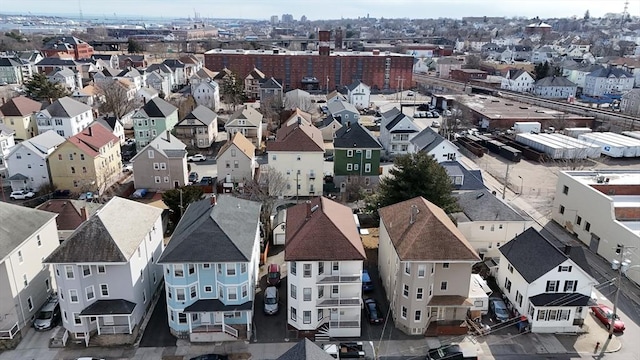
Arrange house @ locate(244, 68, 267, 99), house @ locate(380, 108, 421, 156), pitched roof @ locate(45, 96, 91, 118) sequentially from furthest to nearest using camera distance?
house @ locate(244, 68, 267, 99), pitched roof @ locate(45, 96, 91, 118), house @ locate(380, 108, 421, 156)

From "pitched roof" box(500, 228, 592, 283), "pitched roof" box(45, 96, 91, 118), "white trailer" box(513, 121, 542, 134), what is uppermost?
"pitched roof" box(45, 96, 91, 118)

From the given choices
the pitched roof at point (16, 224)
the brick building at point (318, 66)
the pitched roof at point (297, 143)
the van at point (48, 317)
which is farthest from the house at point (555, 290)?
the brick building at point (318, 66)

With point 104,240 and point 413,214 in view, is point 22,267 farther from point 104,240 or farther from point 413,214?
point 413,214

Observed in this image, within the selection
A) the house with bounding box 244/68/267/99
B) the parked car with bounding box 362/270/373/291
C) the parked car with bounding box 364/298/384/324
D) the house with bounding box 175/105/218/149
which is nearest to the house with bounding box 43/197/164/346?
the parked car with bounding box 364/298/384/324

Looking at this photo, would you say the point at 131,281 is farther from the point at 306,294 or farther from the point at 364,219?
the point at 364,219

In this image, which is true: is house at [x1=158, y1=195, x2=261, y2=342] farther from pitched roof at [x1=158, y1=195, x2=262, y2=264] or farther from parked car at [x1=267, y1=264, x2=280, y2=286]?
parked car at [x1=267, y1=264, x2=280, y2=286]

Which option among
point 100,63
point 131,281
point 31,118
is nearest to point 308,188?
point 131,281
